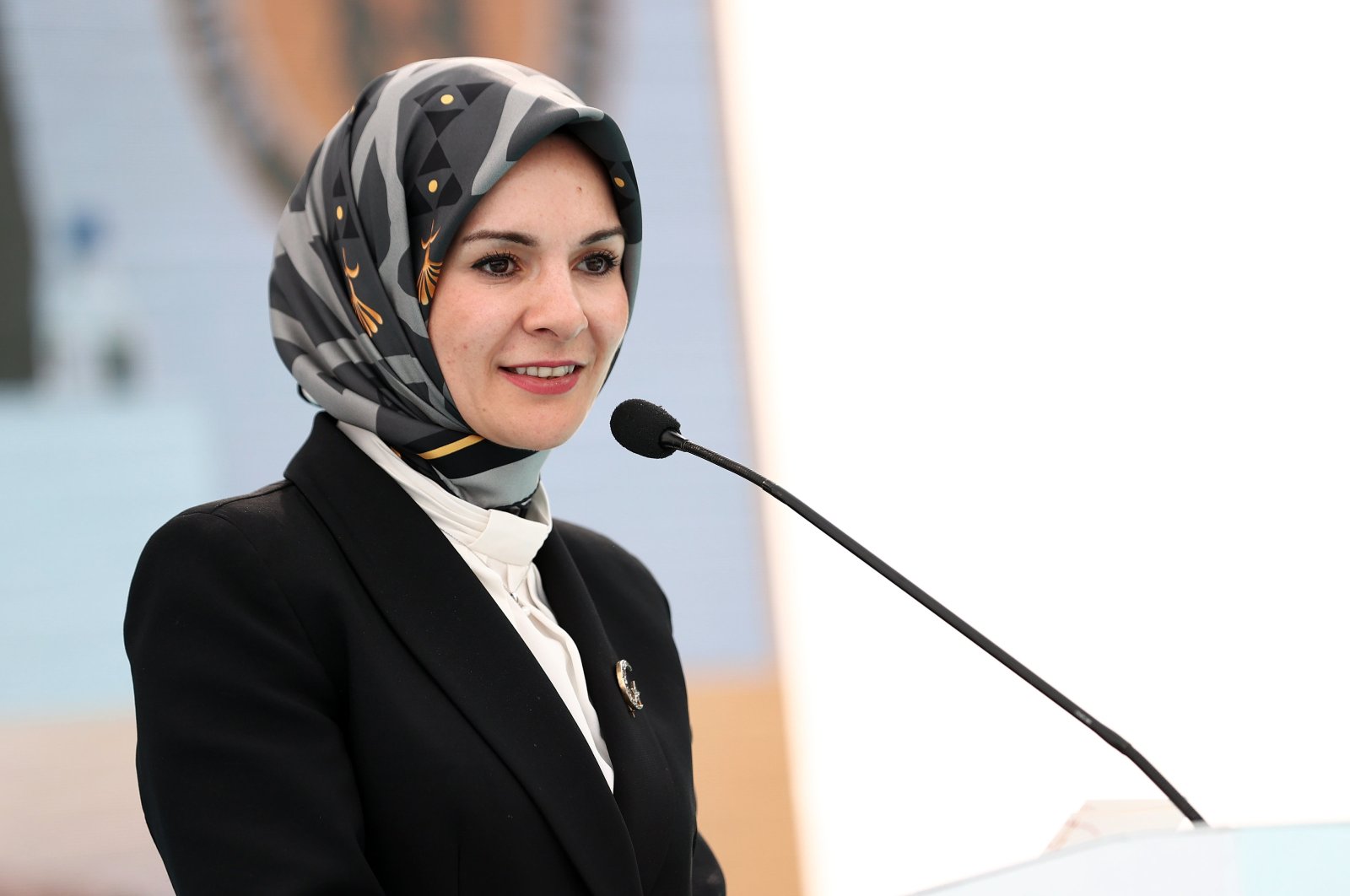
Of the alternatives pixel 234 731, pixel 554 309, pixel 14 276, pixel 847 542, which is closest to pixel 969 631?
pixel 847 542

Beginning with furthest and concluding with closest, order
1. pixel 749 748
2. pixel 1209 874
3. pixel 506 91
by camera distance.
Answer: pixel 749 748 < pixel 506 91 < pixel 1209 874

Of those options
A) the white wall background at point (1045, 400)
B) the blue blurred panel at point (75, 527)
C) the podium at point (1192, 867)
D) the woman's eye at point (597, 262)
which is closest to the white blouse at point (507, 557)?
the woman's eye at point (597, 262)

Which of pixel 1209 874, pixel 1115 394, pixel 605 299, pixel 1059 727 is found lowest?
pixel 1059 727

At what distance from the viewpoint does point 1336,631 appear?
2.91 m

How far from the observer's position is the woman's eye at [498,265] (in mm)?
1205

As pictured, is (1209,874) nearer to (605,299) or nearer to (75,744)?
(605,299)

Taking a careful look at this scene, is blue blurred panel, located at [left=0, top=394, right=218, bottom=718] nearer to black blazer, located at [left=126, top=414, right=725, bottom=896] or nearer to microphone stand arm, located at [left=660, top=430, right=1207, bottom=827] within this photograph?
black blazer, located at [left=126, top=414, right=725, bottom=896]

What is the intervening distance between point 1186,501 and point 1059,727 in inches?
22.3

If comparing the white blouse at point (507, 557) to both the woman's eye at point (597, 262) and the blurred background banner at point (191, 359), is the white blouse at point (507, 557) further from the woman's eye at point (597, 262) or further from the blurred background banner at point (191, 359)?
the blurred background banner at point (191, 359)

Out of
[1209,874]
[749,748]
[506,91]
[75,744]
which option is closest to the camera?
[1209,874]

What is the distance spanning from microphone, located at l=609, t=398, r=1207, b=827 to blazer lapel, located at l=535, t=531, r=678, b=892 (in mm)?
176

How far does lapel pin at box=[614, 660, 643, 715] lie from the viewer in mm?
1273

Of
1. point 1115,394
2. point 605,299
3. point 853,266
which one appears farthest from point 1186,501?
point 605,299

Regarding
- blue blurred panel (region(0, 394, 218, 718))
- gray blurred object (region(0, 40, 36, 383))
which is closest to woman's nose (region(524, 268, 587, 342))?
blue blurred panel (region(0, 394, 218, 718))
